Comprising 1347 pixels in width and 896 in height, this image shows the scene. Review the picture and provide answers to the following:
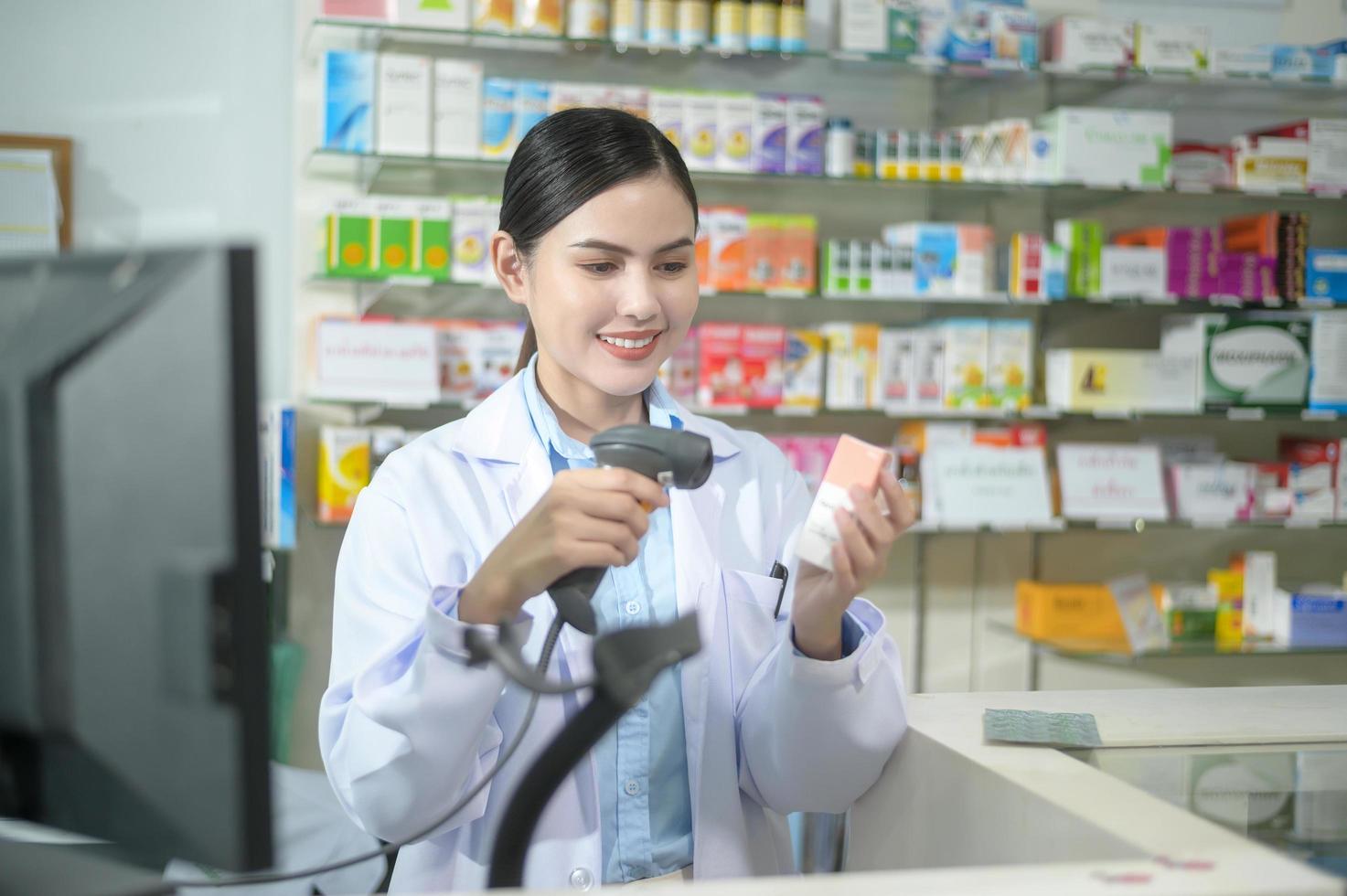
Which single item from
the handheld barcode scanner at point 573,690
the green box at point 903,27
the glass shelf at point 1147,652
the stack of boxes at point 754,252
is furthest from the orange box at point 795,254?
the handheld barcode scanner at point 573,690

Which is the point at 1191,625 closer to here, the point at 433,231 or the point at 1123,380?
the point at 1123,380

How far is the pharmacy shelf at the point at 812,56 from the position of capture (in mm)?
3539

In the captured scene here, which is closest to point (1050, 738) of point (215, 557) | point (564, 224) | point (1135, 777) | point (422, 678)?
point (1135, 777)

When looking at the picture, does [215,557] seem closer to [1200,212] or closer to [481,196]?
[481,196]

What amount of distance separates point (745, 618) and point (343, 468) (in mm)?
2214

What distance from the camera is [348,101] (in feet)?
11.2

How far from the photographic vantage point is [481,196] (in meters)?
3.64

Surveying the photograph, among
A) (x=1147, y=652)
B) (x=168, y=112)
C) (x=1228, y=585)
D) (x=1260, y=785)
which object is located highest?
(x=168, y=112)

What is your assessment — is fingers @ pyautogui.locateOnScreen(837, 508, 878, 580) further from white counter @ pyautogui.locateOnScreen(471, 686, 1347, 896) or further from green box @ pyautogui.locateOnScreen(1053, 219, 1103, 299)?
green box @ pyautogui.locateOnScreen(1053, 219, 1103, 299)

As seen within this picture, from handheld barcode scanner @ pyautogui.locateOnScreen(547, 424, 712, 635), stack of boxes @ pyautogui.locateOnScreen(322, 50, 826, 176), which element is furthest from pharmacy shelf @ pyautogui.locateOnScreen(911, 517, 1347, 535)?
handheld barcode scanner @ pyautogui.locateOnScreen(547, 424, 712, 635)

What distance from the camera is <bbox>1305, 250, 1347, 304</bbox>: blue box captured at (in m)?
3.96

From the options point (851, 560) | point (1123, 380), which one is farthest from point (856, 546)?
point (1123, 380)

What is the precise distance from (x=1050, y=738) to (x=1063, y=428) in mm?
2947

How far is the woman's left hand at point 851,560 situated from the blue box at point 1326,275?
133 inches
